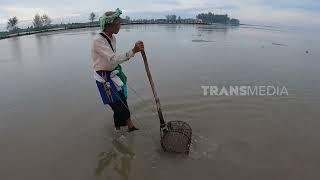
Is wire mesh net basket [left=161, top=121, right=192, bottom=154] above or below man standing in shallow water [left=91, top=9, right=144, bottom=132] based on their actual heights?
below

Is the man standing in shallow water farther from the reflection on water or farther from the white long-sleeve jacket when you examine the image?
the reflection on water

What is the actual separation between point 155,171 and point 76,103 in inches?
149

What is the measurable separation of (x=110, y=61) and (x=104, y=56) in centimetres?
15

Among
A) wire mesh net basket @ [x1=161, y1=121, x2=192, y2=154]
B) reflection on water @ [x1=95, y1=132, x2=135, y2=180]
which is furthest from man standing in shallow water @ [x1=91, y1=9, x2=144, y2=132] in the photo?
wire mesh net basket @ [x1=161, y1=121, x2=192, y2=154]

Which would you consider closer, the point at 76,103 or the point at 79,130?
the point at 79,130

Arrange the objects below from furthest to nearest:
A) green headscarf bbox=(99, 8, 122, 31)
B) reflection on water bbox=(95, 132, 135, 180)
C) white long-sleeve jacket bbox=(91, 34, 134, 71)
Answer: green headscarf bbox=(99, 8, 122, 31)
white long-sleeve jacket bbox=(91, 34, 134, 71)
reflection on water bbox=(95, 132, 135, 180)

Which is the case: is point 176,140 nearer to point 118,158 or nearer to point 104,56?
point 118,158

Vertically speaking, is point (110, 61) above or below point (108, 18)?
below

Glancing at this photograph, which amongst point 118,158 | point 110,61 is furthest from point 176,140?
point 110,61

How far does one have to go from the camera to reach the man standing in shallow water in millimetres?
5023

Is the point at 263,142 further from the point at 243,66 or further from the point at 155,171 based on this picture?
the point at 243,66

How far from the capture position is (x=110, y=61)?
5016 millimetres

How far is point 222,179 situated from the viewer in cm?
448

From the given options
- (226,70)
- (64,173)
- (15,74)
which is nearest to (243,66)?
(226,70)
